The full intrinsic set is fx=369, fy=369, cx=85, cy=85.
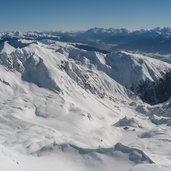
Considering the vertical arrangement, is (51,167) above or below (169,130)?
above

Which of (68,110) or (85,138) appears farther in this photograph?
(68,110)

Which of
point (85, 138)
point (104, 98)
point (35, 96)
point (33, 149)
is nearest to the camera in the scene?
point (33, 149)

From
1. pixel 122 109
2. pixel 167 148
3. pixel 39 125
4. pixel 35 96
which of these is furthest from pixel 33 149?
pixel 122 109

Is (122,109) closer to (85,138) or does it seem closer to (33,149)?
(85,138)

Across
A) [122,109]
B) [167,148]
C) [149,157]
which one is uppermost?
[149,157]

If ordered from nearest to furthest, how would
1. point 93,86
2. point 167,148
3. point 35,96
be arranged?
1. point 167,148
2. point 35,96
3. point 93,86

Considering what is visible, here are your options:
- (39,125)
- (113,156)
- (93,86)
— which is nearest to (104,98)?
(93,86)
